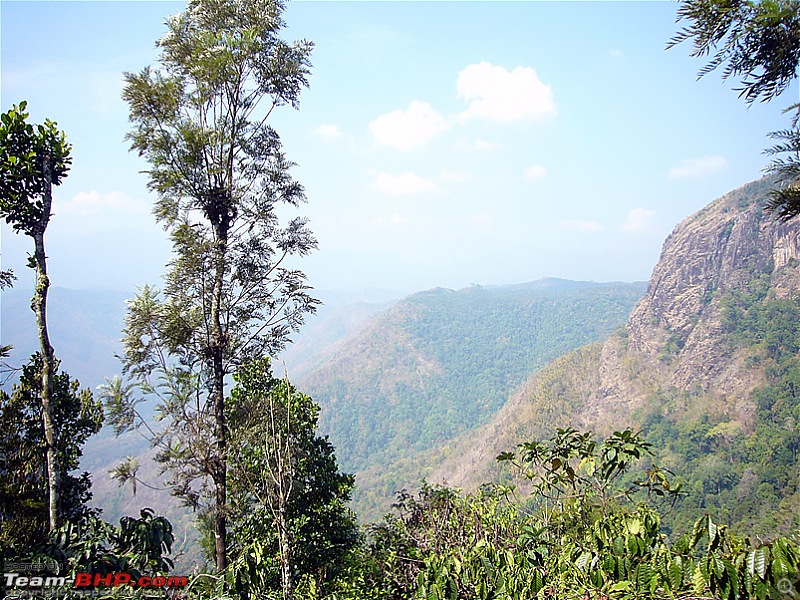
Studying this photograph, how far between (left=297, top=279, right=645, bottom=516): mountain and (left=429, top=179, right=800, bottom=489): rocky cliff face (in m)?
16.5

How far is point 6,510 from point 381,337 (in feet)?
367

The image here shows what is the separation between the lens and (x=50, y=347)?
4.30m

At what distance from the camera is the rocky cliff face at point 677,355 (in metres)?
51.9

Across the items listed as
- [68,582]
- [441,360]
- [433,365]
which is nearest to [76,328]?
[433,365]

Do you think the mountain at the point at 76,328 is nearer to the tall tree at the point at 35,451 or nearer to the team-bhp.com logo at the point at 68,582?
the tall tree at the point at 35,451

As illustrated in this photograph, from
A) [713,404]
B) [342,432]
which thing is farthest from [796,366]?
[342,432]

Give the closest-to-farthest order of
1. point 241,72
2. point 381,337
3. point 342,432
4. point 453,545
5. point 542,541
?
point 542,541
point 453,545
point 241,72
point 342,432
point 381,337

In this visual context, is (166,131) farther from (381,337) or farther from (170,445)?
(381,337)

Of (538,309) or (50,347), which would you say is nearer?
(50,347)

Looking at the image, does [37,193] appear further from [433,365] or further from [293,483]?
[433,365]

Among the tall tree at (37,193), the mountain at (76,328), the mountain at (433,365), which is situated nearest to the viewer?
the tall tree at (37,193)

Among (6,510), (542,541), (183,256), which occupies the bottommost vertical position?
(6,510)

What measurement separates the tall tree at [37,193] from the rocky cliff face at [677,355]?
1862 inches

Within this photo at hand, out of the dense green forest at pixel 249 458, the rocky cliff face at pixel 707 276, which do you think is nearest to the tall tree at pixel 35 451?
the dense green forest at pixel 249 458
